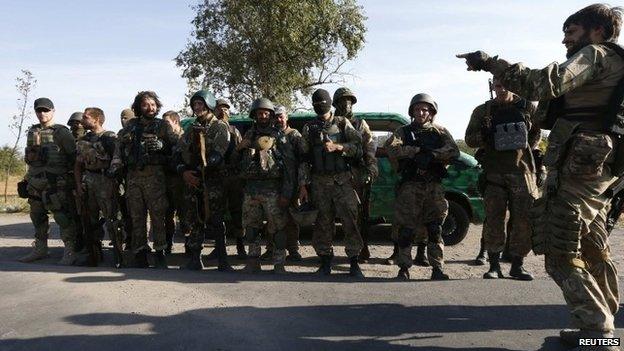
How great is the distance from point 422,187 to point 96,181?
3750 mm

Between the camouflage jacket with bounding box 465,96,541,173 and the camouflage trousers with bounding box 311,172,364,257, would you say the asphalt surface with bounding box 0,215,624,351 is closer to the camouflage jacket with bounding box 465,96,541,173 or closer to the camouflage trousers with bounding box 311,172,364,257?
the camouflage trousers with bounding box 311,172,364,257

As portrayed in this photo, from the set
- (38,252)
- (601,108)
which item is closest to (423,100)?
(601,108)

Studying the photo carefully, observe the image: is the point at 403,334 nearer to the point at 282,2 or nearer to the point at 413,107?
the point at 413,107

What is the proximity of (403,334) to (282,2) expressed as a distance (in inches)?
526

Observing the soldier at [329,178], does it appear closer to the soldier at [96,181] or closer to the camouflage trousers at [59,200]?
the soldier at [96,181]

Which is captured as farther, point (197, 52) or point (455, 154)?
point (197, 52)

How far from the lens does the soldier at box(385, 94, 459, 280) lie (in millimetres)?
4957

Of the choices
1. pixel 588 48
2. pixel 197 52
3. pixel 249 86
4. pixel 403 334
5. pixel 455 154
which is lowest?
pixel 403 334

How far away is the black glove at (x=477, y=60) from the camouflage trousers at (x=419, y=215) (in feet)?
6.75

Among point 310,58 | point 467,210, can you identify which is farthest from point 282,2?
point 467,210

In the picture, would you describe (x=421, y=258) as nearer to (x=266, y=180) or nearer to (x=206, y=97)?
(x=266, y=180)

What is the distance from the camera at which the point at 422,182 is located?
5.02 m

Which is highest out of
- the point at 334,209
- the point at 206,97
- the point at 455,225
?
the point at 206,97

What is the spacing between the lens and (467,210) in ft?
23.5
